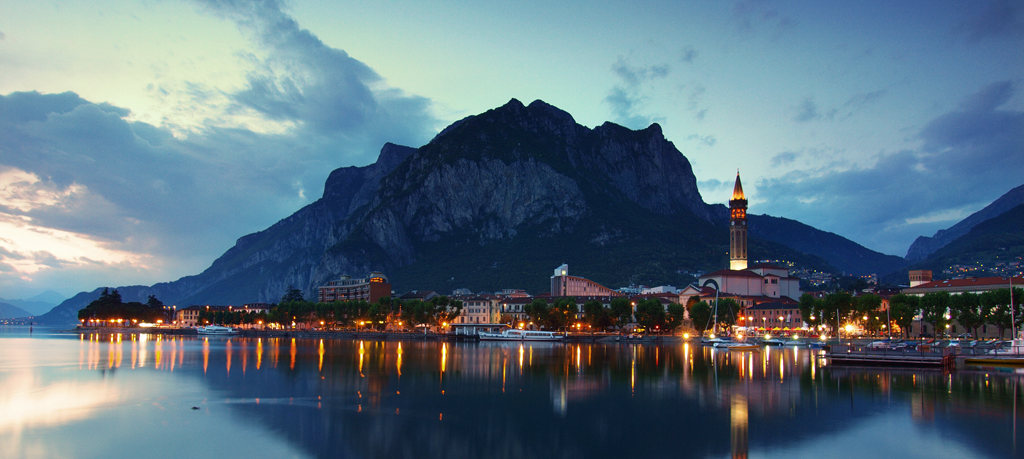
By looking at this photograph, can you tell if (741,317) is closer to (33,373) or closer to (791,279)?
(791,279)

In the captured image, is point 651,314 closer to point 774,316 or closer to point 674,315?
point 674,315

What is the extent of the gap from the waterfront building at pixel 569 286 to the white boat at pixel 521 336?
43.0 m

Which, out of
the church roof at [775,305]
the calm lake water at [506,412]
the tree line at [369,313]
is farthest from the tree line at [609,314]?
the calm lake water at [506,412]

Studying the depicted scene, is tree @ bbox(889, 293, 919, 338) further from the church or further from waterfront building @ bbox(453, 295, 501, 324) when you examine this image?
waterfront building @ bbox(453, 295, 501, 324)

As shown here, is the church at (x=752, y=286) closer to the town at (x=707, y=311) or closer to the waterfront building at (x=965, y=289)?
the town at (x=707, y=311)

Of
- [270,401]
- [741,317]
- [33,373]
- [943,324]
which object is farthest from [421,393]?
[741,317]

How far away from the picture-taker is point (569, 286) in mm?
177125

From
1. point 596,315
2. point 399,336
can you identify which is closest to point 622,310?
point 596,315

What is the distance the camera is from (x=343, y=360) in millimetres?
69125

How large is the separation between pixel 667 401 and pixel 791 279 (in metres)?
153

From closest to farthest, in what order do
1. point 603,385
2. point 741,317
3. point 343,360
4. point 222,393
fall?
point 222,393 < point 603,385 < point 343,360 < point 741,317

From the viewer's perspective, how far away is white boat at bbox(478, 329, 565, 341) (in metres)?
126

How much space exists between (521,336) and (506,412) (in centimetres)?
9609

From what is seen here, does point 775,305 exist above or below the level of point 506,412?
above
